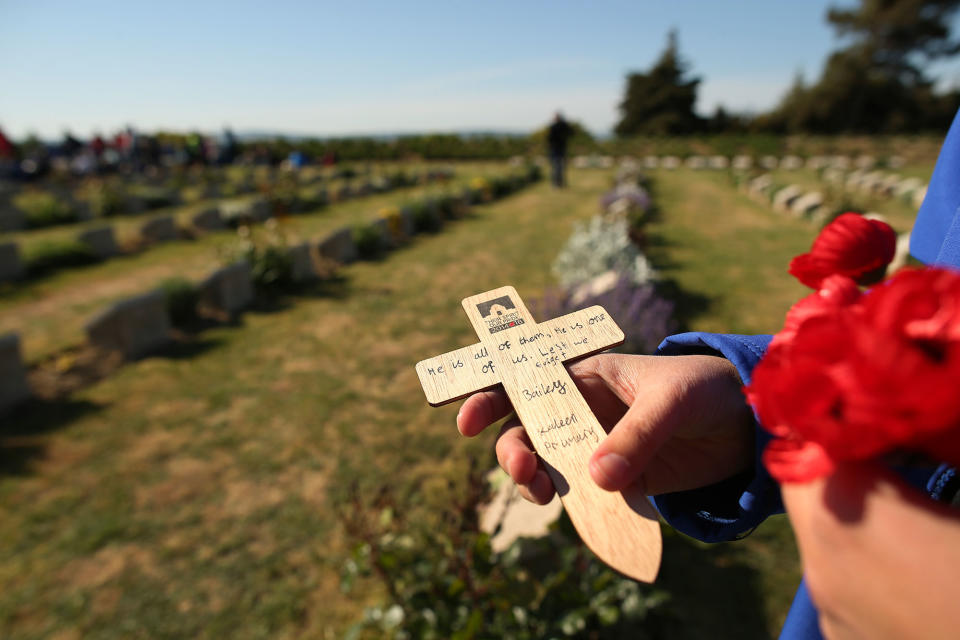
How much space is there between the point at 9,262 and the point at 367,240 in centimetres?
481

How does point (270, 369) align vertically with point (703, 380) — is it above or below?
below

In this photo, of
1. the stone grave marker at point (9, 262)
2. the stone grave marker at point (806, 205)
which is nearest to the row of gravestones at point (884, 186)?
the stone grave marker at point (806, 205)

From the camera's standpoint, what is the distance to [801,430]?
1.59 feet

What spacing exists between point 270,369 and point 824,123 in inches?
1662

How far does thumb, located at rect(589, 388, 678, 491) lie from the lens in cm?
79

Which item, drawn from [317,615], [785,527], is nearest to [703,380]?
[317,615]

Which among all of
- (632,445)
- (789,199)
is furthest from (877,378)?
(789,199)

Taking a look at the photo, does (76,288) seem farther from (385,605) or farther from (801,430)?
(801,430)

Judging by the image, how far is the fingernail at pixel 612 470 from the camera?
2.58ft

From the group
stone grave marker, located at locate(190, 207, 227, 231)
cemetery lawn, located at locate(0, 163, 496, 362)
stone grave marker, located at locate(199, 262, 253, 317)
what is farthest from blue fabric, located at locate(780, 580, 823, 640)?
stone grave marker, located at locate(190, 207, 227, 231)

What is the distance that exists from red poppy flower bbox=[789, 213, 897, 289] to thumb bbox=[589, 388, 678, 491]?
335mm

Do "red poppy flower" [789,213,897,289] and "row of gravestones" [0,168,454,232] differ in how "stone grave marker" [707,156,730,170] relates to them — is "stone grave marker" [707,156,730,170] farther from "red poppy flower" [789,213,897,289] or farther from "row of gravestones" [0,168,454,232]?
"red poppy flower" [789,213,897,289]

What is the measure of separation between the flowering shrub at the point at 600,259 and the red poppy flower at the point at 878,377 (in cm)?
443

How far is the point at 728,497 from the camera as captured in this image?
3.49 feet
